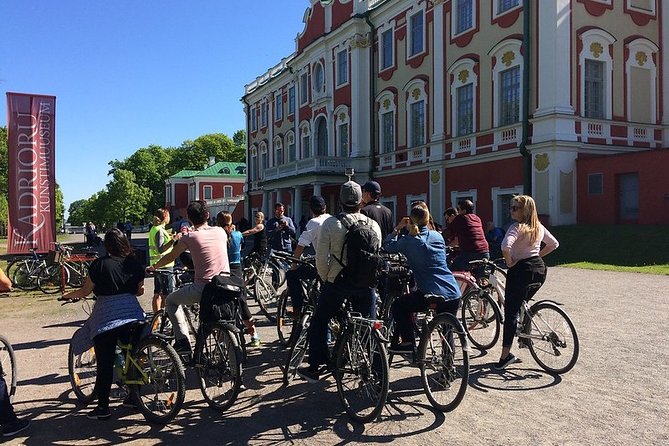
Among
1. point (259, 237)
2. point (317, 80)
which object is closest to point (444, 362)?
point (259, 237)

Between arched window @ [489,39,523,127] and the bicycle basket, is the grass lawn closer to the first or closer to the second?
arched window @ [489,39,523,127]

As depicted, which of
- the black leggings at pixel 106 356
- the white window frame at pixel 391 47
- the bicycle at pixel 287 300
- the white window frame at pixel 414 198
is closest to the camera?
the black leggings at pixel 106 356

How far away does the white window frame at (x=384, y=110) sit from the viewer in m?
30.3

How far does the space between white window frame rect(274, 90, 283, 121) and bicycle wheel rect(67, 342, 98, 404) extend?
42355 millimetres

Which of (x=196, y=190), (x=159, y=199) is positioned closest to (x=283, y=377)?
(x=196, y=190)

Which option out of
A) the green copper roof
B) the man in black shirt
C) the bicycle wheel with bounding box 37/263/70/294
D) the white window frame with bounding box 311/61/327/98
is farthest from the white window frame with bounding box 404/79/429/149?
the green copper roof

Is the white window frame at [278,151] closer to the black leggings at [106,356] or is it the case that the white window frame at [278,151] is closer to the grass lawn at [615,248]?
the grass lawn at [615,248]

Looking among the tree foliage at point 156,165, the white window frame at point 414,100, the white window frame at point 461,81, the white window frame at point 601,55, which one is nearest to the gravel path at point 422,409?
the white window frame at point 601,55

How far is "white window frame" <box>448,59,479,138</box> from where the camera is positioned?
2430 centimetres

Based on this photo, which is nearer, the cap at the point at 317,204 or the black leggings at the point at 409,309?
the black leggings at the point at 409,309

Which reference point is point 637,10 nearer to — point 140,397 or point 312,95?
point 312,95

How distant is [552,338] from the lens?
5.77 m

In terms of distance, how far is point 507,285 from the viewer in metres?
5.82

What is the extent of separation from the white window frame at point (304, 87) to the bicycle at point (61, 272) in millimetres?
A: 28519
